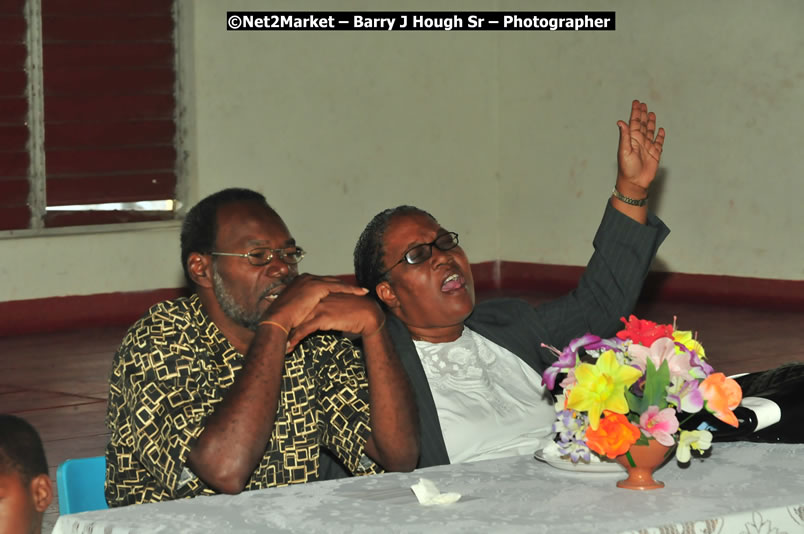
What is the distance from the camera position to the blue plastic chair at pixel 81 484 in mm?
2348

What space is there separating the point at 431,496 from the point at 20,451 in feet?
2.29

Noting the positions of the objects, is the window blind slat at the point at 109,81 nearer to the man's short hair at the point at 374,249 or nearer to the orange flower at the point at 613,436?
the man's short hair at the point at 374,249

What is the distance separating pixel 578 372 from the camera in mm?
2102

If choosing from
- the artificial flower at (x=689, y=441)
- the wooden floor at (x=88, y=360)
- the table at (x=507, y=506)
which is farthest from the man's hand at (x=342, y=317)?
the wooden floor at (x=88, y=360)

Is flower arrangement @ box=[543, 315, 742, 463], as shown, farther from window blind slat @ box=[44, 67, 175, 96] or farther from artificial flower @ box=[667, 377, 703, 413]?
window blind slat @ box=[44, 67, 175, 96]

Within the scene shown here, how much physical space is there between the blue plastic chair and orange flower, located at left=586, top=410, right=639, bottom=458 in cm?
96

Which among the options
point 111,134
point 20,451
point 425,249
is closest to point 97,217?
point 111,134

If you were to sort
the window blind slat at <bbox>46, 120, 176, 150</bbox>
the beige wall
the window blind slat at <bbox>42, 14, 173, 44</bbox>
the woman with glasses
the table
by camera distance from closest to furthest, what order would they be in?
the table
the woman with glasses
the window blind slat at <bbox>42, 14, 173, 44</bbox>
the window blind slat at <bbox>46, 120, 176, 150</bbox>
the beige wall

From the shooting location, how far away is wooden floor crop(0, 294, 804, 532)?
220 inches

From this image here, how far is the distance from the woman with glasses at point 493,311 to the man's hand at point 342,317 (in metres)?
0.39

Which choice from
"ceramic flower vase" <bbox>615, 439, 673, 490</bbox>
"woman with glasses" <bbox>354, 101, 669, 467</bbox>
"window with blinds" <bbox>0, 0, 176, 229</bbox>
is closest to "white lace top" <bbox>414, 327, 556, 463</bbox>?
"woman with glasses" <bbox>354, 101, 669, 467</bbox>

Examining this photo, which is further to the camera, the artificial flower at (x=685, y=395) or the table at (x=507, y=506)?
the artificial flower at (x=685, y=395)

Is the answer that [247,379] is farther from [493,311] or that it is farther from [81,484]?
[493,311]

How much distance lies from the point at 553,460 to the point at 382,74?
7971 mm
